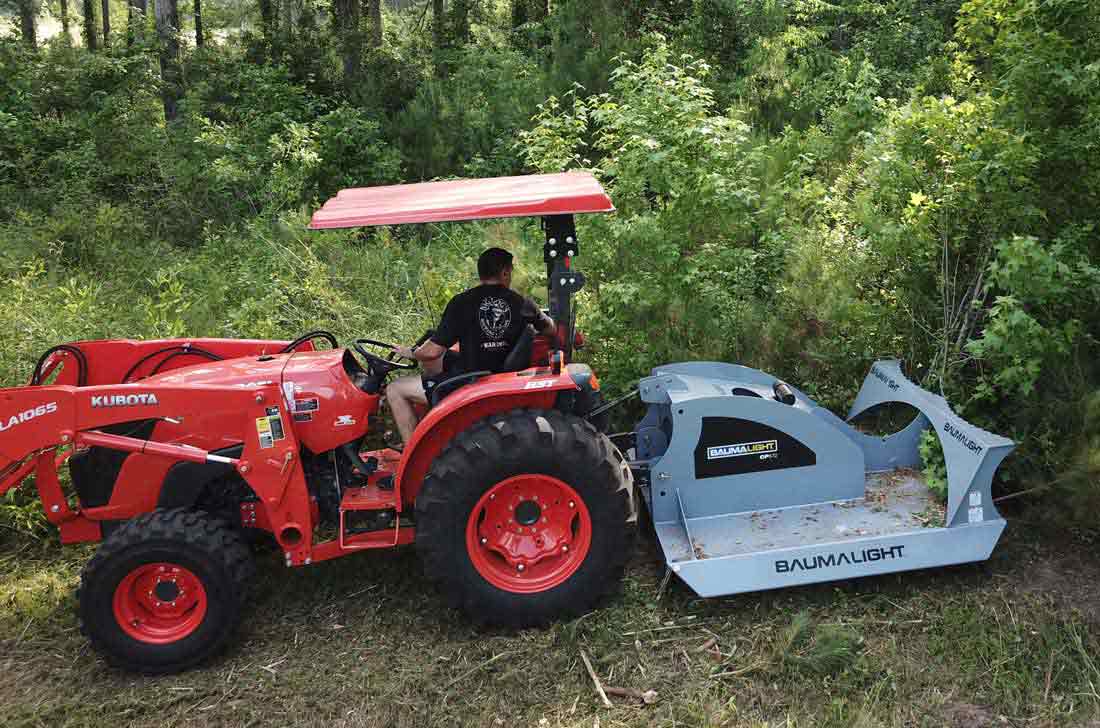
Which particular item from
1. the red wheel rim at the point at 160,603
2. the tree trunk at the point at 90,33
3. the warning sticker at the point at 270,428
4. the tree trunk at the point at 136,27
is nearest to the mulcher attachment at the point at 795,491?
the warning sticker at the point at 270,428

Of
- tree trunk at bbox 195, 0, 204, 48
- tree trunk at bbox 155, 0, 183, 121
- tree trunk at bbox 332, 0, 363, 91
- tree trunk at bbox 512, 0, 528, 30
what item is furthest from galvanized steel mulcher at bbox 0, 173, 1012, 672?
tree trunk at bbox 195, 0, 204, 48

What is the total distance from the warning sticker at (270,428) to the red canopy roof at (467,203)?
0.87 m

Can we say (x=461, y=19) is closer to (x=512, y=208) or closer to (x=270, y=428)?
(x=512, y=208)

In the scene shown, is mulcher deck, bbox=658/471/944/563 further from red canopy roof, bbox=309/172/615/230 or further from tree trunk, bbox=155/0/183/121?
tree trunk, bbox=155/0/183/121

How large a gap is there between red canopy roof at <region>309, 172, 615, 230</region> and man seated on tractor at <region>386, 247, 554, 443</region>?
315 millimetres

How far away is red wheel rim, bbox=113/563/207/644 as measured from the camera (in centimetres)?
383

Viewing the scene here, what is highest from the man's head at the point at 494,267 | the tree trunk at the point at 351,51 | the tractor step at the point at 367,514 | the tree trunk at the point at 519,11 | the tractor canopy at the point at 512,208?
the tree trunk at the point at 519,11

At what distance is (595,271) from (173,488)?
10.1ft

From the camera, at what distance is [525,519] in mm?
4051

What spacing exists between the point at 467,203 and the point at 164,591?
2092 mm

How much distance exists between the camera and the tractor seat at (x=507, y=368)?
163 inches

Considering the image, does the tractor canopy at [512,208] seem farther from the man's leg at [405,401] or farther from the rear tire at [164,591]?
the rear tire at [164,591]

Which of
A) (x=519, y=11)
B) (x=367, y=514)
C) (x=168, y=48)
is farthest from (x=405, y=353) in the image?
(x=519, y=11)

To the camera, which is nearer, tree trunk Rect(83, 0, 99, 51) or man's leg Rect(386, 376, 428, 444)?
man's leg Rect(386, 376, 428, 444)
